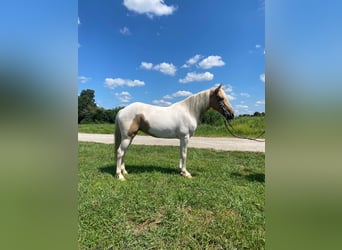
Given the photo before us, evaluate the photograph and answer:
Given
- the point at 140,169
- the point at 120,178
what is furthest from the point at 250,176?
the point at 120,178

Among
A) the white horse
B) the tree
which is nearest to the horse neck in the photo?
the white horse

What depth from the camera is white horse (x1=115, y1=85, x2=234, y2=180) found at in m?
2.54

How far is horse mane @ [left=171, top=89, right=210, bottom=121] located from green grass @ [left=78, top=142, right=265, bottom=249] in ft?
2.52

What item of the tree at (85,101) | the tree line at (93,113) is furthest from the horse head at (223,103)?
the tree at (85,101)

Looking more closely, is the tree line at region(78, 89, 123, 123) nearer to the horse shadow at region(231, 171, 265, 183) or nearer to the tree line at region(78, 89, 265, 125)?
the tree line at region(78, 89, 265, 125)

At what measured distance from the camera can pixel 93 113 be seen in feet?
7.98

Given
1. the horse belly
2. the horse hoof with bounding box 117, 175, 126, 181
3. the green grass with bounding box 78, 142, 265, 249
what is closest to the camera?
the green grass with bounding box 78, 142, 265, 249

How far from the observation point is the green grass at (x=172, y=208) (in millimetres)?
1461

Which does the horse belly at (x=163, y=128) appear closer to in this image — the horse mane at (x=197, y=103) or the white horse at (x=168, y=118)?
the white horse at (x=168, y=118)

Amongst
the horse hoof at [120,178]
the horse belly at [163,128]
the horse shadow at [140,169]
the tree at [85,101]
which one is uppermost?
the tree at [85,101]

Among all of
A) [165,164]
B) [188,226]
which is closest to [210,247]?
[188,226]
